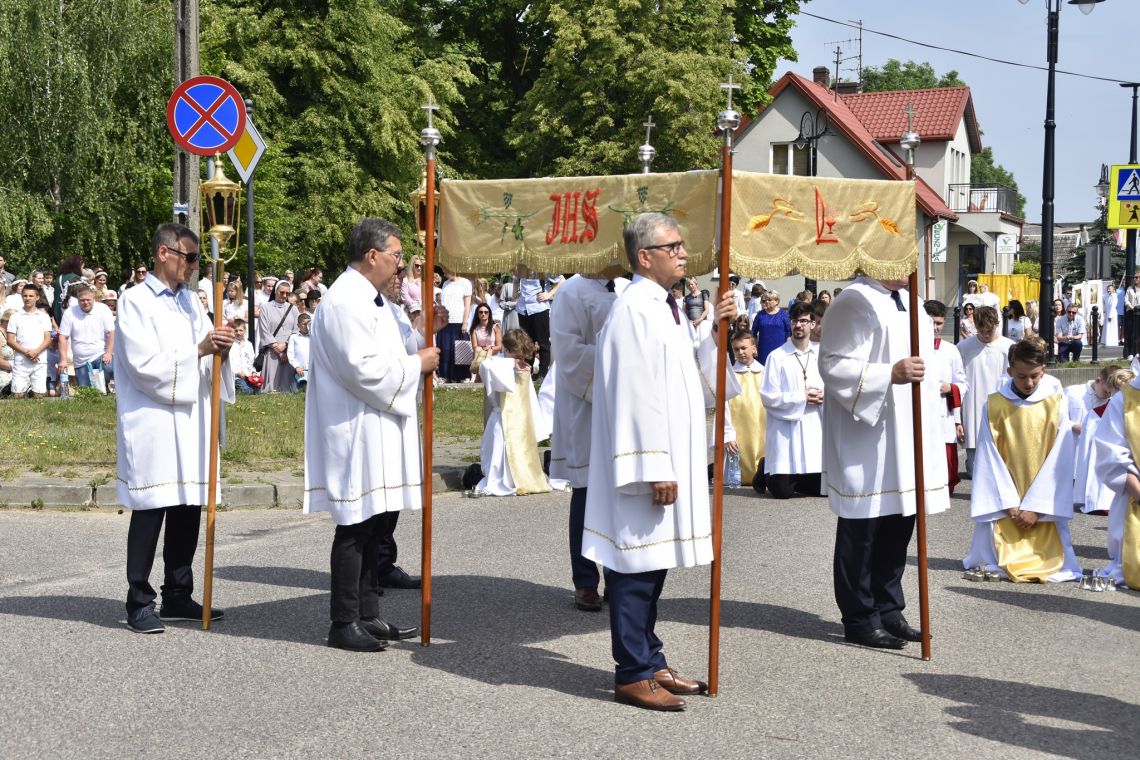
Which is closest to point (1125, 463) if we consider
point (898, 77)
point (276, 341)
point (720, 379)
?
point (720, 379)

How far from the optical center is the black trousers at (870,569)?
7191 millimetres

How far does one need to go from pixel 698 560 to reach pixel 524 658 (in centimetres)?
120

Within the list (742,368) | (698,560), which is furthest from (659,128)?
(698,560)

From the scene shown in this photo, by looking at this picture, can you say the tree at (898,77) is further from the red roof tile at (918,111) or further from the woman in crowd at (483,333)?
the woman in crowd at (483,333)

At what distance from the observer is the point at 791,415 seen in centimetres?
1309

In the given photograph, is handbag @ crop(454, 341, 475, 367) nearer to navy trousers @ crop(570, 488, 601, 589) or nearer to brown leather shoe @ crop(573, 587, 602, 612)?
navy trousers @ crop(570, 488, 601, 589)

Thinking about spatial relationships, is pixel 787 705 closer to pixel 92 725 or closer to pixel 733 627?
pixel 733 627

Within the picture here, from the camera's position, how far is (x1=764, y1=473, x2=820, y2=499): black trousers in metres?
12.9

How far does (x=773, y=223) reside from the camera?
A: 6828mm

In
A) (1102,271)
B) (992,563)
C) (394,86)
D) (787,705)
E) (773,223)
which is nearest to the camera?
(787,705)

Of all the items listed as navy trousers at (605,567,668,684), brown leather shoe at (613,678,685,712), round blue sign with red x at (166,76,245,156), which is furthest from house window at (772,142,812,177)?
brown leather shoe at (613,678,685,712)

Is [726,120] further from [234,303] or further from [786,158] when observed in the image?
[786,158]

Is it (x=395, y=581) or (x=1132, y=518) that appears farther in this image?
(x=1132, y=518)

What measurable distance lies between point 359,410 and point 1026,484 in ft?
14.9
